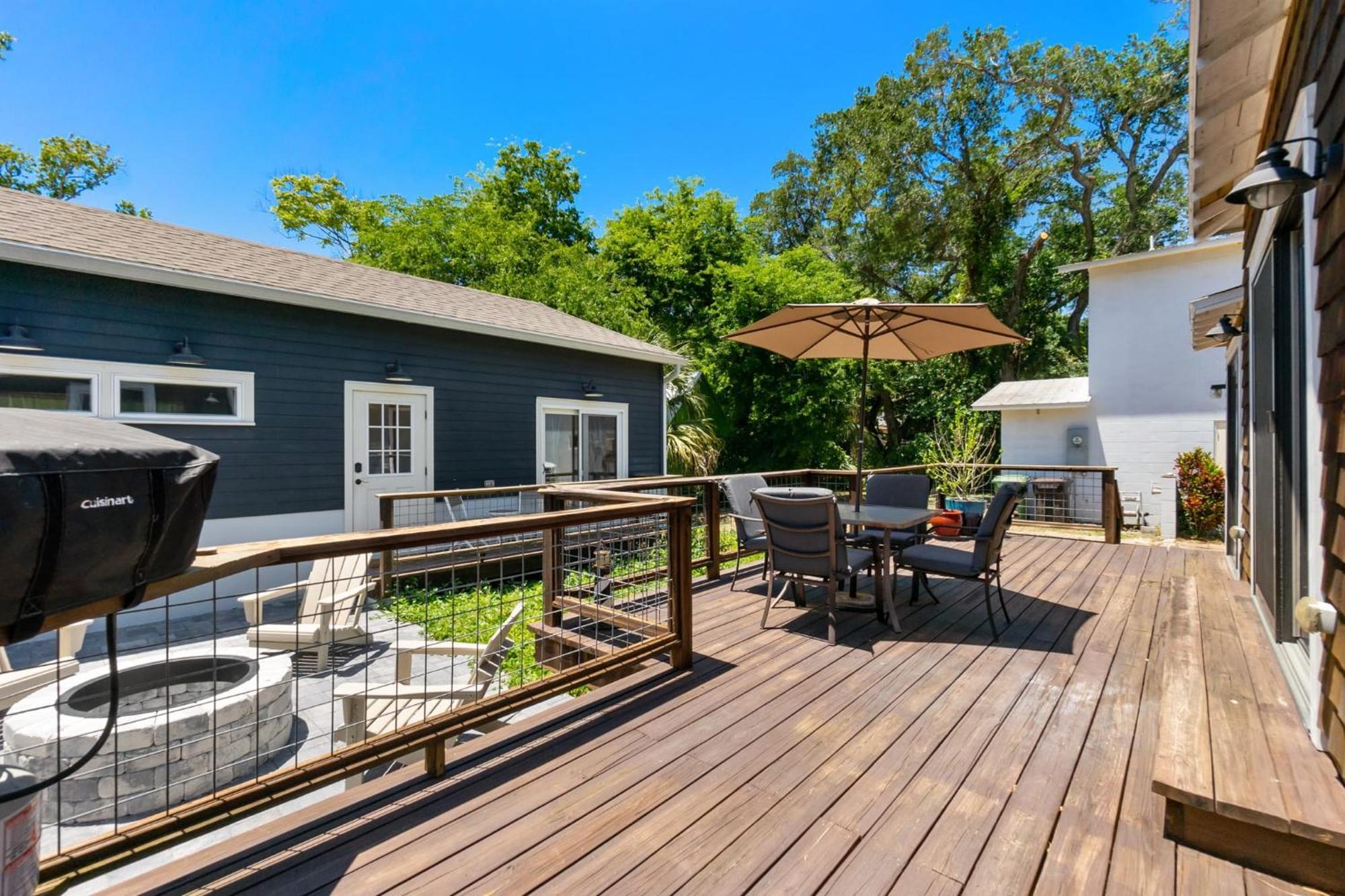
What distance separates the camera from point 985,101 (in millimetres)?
15281

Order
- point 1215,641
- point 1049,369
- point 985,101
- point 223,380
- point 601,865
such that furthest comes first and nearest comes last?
1. point 1049,369
2. point 985,101
3. point 223,380
4. point 1215,641
5. point 601,865

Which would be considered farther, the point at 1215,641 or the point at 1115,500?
the point at 1115,500

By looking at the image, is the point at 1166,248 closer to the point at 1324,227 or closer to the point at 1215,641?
the point at 1215,641

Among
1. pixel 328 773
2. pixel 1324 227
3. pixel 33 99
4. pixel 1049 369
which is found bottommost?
pixel 328 773

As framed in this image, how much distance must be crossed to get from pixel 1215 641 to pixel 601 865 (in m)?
3.63

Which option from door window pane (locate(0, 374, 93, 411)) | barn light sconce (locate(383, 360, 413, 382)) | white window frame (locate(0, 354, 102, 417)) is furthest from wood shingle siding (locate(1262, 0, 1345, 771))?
door window pane (locate(0, 374, 93, 411))

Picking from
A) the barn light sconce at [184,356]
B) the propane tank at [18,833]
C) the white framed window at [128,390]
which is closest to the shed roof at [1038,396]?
the white framed window at [128,390]

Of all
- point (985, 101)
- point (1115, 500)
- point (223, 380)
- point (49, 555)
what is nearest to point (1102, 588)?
point (1115, 500)

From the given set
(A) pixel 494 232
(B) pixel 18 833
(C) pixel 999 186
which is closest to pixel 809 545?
(B) pixel 18 833

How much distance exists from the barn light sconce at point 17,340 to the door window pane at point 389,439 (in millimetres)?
2821

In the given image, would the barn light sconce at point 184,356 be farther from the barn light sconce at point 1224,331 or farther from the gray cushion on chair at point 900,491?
the barn light sconce at point 1224,331

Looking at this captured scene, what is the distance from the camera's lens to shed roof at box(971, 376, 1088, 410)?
1033 centimetres

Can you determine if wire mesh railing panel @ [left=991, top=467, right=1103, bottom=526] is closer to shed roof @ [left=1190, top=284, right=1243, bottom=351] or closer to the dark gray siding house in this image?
shed roof @ [left=1190, top=284, right=1243, bottom=351]

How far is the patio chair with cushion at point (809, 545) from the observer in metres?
3.67
